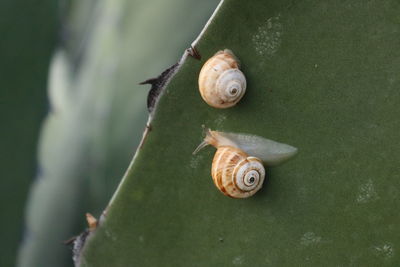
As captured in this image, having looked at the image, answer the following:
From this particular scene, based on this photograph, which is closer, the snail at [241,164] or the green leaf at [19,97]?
the snail at [241,164]

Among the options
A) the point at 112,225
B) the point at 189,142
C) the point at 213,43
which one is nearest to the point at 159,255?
the point at 112,225

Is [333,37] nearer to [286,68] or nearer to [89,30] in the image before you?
[286,68]

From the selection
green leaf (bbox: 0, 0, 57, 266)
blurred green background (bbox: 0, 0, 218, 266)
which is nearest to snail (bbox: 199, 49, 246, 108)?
blurred green background (bbox: 0, 0, 218, 266)

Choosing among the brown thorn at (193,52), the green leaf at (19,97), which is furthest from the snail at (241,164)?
the green leaf at (19,97)

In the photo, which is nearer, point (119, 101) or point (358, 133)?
point (358, 133)

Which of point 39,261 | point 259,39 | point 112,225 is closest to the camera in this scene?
point 259,39

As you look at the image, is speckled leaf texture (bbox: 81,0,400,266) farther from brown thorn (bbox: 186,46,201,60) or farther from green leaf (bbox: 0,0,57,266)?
green leaf (bbox: 0,0,57,266)

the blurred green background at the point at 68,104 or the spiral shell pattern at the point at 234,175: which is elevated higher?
the blurred green background at the point at 68,104

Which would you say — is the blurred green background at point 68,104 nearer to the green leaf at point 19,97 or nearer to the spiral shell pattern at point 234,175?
the green leaf at point 19,97
